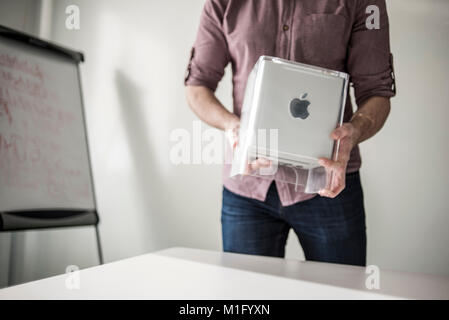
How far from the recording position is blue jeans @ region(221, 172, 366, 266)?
0.82 metres

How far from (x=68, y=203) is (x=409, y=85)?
133cm

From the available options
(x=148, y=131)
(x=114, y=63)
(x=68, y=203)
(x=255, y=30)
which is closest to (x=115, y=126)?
(x=148, y=131)

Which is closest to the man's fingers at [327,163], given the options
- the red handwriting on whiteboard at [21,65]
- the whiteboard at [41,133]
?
the whiteboard at [41,133]

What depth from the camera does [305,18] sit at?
85 cm

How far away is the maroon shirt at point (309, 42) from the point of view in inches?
32.4

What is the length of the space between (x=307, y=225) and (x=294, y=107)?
344 mm

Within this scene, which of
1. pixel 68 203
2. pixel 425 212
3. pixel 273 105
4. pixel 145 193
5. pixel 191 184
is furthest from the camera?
pixel 145 193

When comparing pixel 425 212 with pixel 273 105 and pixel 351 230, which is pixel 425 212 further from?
pixel 273 105

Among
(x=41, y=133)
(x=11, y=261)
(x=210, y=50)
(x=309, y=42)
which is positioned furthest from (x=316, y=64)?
(x=11, y=261)

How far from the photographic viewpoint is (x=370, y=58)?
2.68ft

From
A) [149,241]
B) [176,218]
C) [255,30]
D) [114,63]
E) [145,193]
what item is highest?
[114,63]

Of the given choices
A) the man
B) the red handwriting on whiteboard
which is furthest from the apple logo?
the red handwriting on whiteboard

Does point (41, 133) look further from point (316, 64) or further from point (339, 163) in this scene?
point (339, 163)
